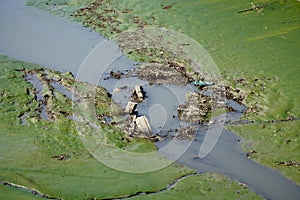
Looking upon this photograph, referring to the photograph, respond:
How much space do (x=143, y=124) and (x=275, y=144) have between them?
11.5 feet

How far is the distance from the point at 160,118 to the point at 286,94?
3.91m

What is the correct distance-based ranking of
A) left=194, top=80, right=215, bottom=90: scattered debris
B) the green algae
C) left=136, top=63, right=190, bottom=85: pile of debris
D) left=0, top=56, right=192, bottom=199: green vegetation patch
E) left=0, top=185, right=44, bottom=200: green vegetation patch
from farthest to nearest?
left=136, top=63, right=190, bottom=85: pile of debris, left=194, top=80, right=215, bottom=90: scattered debris, the green algae, left=0, top=56, right=192, bottom=199: green vegetation patch, left=0, top=185, right=44, bottom=200: green vegetation patch

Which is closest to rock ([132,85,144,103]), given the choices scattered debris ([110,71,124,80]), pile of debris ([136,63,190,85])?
pile of debris ([136,63,190,85])

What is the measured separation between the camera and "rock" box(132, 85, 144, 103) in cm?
1442

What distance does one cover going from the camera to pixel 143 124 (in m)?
12.8

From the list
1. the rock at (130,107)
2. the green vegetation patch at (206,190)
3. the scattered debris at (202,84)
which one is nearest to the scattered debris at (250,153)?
the green vegetation patch at (206,190)

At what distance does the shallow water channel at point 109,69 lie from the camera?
1151cm

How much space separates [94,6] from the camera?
816 inches

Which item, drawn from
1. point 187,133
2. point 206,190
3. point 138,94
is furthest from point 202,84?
point 206,190

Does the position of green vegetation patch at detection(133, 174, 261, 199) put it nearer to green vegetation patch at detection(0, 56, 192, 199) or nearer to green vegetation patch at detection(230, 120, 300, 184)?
green vegetation patch at detection(0, 56, 192, 199)

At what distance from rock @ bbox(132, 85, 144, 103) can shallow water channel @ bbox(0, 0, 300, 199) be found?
196mm

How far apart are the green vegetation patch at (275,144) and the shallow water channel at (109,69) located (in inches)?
9.3

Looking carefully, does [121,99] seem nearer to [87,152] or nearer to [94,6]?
[87,152]

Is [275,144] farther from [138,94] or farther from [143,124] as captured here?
[138,94]
